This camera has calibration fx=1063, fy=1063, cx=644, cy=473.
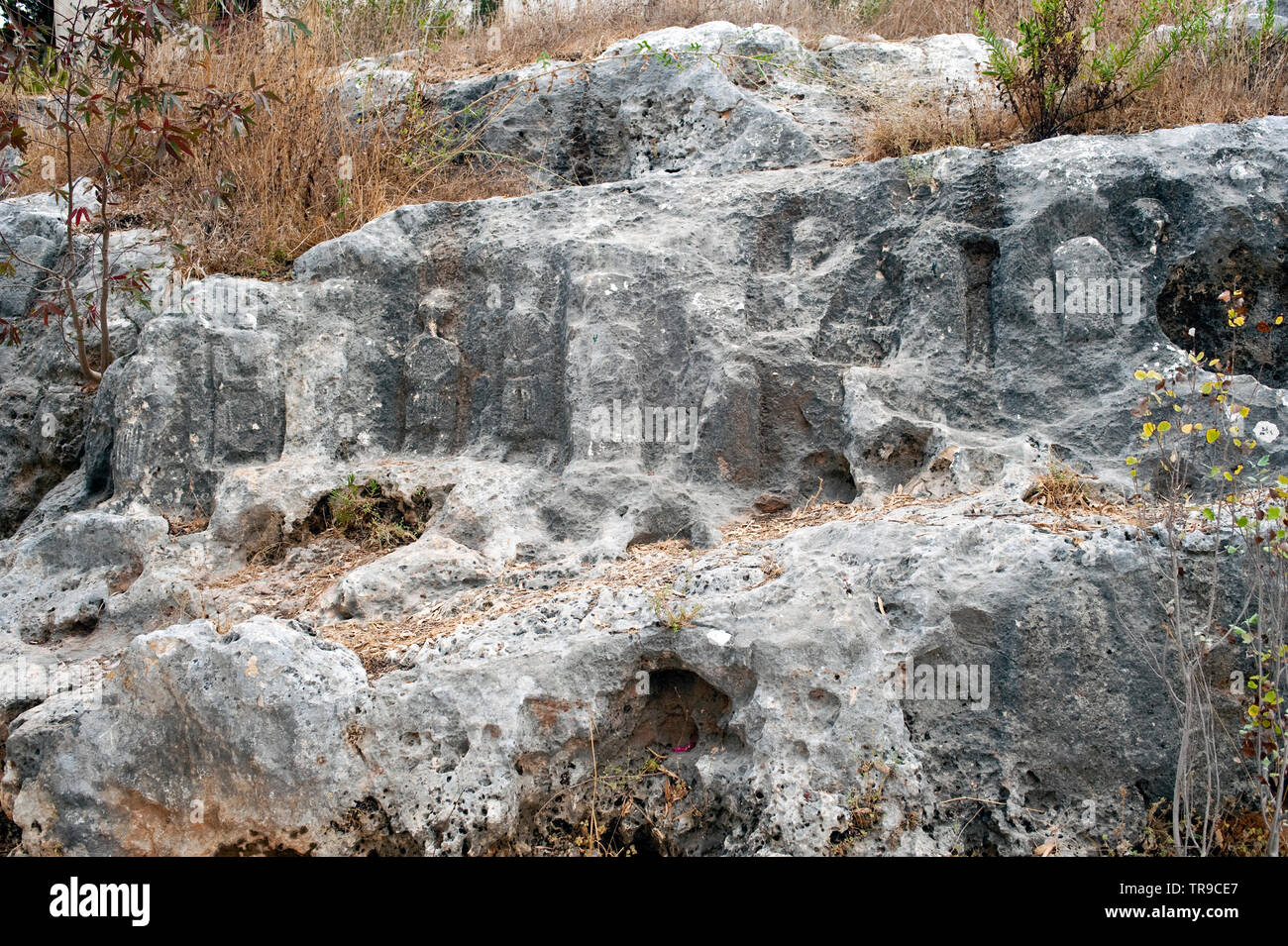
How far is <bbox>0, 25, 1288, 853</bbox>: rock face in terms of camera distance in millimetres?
3615

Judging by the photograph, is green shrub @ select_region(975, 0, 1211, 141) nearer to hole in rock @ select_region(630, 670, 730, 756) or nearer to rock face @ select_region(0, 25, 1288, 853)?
rock face @ select_region(0, 25, 1288, 853)

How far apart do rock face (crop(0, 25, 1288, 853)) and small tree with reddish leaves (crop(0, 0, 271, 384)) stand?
430 millimetres

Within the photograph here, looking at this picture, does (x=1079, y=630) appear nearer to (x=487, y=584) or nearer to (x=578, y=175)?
(x=487, y=584)

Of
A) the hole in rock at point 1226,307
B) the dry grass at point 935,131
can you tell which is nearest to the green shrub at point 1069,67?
the dry grass at point 935,131

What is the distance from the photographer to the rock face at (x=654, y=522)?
3.62 metres

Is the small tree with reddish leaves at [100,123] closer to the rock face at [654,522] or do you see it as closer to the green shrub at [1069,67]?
the rock face at [654,522]


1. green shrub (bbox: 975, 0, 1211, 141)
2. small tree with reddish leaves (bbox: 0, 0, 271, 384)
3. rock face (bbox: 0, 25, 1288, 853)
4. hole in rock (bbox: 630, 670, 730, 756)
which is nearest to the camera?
rock face (bbox: 0, 25, 1288, 853)

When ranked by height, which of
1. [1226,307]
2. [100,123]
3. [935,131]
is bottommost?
[1226,307]

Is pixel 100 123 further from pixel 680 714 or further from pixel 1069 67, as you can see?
pixel 1069 67

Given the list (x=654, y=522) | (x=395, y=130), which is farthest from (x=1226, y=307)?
(x=395, y=130)

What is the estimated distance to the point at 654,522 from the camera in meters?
4.75

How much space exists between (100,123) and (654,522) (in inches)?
165

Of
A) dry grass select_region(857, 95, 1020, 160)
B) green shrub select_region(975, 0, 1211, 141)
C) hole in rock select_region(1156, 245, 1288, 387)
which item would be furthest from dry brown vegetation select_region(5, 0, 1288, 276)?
hole in rock select_region(1156, 245, 1288, 387)

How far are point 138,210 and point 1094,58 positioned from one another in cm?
572
